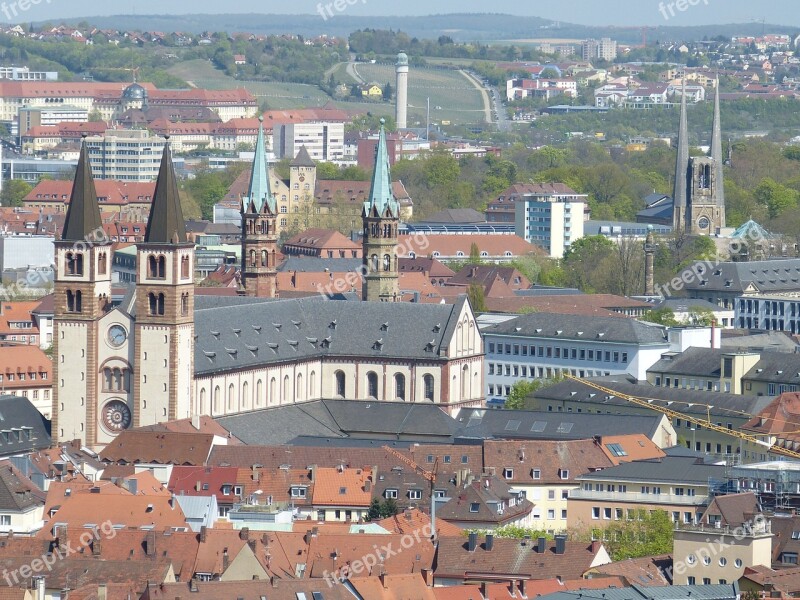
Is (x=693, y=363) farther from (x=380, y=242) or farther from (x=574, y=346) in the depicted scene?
(x=380, y=242)

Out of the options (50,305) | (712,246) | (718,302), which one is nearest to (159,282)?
(50,305)

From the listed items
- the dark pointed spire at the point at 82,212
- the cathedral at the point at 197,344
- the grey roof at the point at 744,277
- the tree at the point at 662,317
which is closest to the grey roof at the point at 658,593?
the cathedral at the point at 197,344

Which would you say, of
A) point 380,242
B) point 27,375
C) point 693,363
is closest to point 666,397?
point 693,363

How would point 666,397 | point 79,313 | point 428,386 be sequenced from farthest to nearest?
1. point 666,397
2. point 428,386
3. point 79,313

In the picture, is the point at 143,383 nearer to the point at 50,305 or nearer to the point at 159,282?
the point at 159,282

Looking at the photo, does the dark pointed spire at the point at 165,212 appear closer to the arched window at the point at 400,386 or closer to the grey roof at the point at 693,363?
→ the arched window at the point at 400,386

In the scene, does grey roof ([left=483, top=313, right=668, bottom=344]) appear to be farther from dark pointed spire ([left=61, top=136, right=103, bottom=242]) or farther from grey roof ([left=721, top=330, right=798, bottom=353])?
dark pointed spire ([left=61, top=136, right=103, bottom=242])
